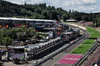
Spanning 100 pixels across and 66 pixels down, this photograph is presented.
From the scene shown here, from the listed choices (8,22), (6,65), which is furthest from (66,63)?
(8,22)

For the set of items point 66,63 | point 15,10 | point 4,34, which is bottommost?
point 66,63

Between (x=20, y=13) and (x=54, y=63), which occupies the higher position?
(x=20, y=13)

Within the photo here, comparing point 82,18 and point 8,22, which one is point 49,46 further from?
point 82,18

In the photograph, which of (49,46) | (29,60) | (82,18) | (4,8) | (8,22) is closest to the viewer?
(29,60)

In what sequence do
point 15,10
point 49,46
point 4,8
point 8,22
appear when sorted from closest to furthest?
point 49,46 → point 8,22 → point 4,8 → point 15,10

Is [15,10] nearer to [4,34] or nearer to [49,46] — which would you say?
[4,34]

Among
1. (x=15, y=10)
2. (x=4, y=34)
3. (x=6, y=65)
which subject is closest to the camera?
(x=6, y=65)

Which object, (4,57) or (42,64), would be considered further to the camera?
(4,57)

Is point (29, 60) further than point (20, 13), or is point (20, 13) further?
point (20, 13)

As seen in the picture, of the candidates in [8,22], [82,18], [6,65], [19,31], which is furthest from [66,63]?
[82,18]
